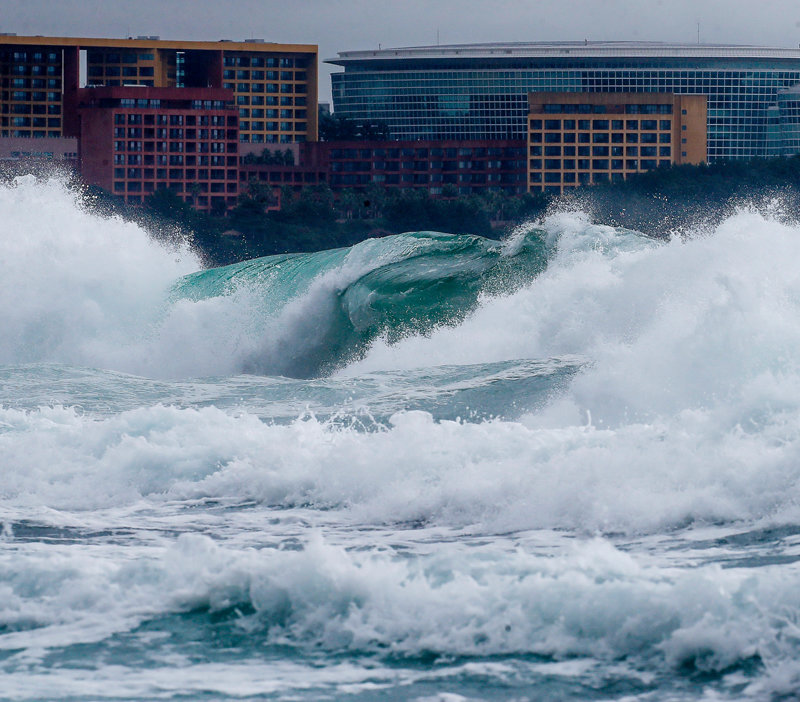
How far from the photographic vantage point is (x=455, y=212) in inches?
3292

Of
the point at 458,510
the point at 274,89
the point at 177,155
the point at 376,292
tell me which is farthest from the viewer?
the point at 274,89

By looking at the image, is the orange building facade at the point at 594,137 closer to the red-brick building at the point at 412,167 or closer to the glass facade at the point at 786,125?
the red-brick building at the point at 412,167

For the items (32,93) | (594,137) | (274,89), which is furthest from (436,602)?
(274,89)

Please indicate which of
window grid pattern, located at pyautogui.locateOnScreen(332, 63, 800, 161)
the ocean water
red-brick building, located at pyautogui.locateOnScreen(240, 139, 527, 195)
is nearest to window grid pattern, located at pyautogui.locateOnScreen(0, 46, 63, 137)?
red-brick building, located at pyautogui.locateOnScreen(240, 139, 527, 195)

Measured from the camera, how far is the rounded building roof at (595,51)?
123375mm

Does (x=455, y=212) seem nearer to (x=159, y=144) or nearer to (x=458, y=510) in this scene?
(x=159, y=144)

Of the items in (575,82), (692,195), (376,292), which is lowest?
(376,292)

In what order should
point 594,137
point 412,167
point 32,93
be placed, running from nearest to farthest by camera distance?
point 594,137
point 412,167
point 32,93

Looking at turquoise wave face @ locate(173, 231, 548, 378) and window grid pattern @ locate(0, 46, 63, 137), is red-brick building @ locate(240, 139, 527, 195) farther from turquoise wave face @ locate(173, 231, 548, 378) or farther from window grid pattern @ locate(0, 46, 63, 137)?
turquoise wave face @ locate(173, 231, 548, 378)

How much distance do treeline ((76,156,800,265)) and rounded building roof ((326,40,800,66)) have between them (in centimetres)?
3614

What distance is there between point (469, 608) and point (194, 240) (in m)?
72.5

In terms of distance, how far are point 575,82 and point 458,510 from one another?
118656 mm

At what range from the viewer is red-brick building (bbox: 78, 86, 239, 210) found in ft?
324

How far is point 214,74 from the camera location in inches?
5007
